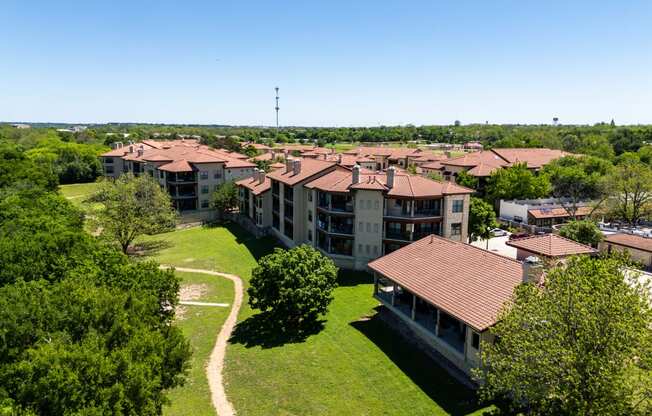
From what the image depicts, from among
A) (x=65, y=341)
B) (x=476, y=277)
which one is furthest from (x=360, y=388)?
(x=65, y=341)

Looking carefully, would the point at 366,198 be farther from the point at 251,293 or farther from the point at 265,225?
the point at 265,225

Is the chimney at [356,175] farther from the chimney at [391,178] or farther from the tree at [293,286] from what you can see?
the tree at [293,286]

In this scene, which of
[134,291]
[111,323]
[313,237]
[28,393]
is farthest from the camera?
[313,237]

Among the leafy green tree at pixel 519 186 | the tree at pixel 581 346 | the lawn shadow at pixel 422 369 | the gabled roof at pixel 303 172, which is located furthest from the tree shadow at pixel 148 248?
the leafy green tree at pixel 519 186

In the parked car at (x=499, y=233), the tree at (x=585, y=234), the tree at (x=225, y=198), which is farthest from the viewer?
the tree at (x=225, y=198)

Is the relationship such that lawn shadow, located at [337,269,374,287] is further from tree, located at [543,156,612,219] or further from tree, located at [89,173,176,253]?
tree, located at [543,156,612,219]

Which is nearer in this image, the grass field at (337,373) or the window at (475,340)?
the grass field at (337,373)
